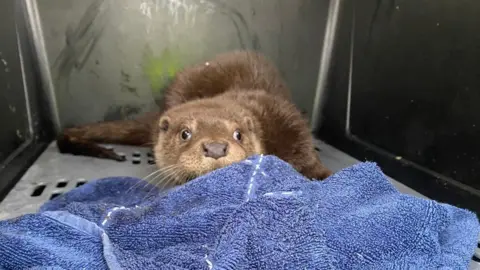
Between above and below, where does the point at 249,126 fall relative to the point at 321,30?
below

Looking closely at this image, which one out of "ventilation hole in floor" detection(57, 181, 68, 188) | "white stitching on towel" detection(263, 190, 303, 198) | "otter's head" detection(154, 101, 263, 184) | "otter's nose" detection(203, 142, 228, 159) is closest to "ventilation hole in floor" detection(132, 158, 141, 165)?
"otter's head" detection(154, 101, 263, 184)

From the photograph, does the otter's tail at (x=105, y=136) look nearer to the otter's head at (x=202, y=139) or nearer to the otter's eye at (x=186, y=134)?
the otter's head at (x=202, y=139)

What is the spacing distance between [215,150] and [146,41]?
2.57 feet

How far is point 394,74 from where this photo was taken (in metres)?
1.38

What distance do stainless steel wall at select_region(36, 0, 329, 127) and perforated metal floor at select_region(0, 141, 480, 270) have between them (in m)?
0.21

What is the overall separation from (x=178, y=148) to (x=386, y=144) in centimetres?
65

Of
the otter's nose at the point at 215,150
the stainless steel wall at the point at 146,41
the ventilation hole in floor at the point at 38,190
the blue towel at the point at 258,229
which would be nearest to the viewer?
the blue towel at the point at 258,229

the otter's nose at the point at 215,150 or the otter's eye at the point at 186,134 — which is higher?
the otter's nose at the point at 215,150

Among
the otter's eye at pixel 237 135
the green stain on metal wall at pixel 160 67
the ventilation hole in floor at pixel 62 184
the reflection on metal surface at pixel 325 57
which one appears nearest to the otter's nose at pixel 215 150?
the otter's eye at pixel 237 135

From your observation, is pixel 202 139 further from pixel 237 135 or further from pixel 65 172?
pixel 65 172

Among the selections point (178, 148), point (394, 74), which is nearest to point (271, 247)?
point (178, 148)

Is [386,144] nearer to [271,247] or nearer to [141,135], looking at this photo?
[141,135]

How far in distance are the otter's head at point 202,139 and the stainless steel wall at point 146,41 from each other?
14.5 inches

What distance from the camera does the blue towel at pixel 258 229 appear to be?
0.61 metres
